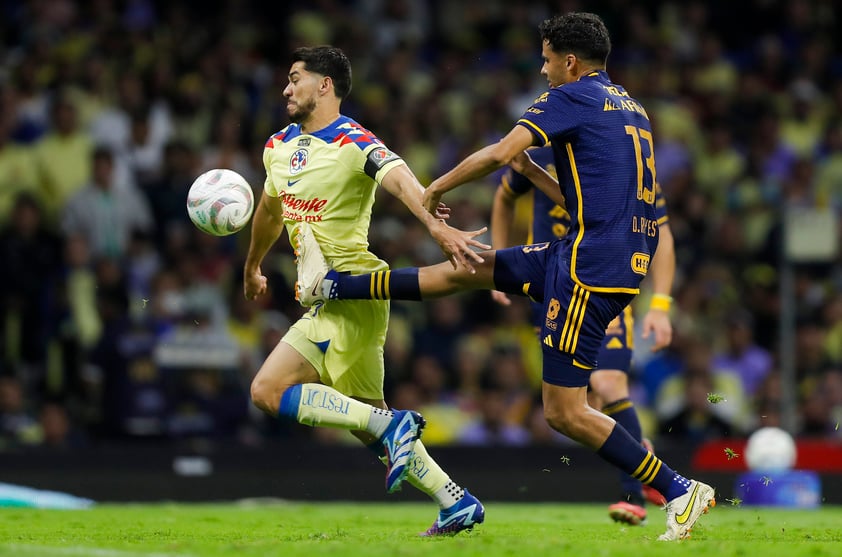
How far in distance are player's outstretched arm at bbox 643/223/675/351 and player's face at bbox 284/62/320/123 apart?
251cm

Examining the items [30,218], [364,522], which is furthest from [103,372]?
[364,522]

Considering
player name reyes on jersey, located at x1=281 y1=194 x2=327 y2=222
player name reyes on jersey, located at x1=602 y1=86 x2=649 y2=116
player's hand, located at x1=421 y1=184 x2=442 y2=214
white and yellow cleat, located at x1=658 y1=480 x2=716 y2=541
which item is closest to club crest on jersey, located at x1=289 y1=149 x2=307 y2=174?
player name reyes on jersey, located at x1=281 y1=194 x2=327 y2=222

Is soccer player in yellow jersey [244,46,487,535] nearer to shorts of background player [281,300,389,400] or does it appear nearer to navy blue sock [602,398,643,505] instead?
shorts of background player [281,300,389,400]

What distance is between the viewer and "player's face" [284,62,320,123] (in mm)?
7973

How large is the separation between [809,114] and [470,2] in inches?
184

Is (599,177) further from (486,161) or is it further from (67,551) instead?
(67,551)

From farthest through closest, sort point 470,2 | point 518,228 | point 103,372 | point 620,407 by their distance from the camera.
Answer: point 470,2
point 103,372
point 518,228
point 620,407

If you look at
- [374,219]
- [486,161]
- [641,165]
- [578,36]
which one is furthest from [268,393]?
[374,219]

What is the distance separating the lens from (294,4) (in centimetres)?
1769

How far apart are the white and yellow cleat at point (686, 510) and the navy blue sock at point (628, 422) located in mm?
1574

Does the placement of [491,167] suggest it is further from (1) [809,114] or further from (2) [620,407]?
(1) [809,114]

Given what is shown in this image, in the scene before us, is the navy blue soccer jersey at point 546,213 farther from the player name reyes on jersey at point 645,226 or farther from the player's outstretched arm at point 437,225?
the player's outstretched arm at point 437,225

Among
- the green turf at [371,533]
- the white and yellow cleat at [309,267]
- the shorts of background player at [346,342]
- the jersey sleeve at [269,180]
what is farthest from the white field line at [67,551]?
the jersey sleeve at [269,180]

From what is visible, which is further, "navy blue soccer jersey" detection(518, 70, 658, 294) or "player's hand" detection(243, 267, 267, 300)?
"player's hand" detection(243, 267, 267, 300)
